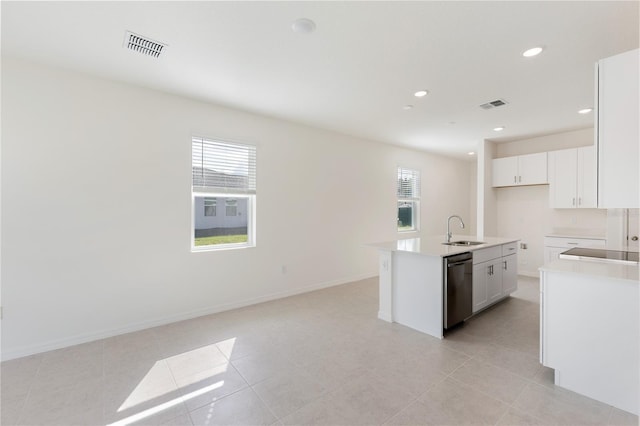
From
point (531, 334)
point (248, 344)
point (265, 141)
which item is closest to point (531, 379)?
point (531, 334)

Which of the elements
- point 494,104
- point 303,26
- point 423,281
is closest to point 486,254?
point 423,281

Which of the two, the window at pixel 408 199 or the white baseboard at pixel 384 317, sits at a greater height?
the window at pixel 408 199

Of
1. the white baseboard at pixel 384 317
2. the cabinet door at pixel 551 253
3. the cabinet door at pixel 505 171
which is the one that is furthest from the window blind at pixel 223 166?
the cabinet door at pixel 551 253

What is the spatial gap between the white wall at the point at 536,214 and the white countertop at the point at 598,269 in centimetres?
348

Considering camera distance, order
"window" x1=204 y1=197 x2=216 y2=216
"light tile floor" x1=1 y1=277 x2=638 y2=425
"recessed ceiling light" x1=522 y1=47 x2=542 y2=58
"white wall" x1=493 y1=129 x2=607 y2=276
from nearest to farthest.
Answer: "light tile floor" x1=1 y1=277 x2=638 y2=425
"recessed ceiling light" x1=522 y1=47 x2=542 y2=58
"window" x1=204 y1=197 x2=216 y2=216
"white wall" x1=493 y1=129 x2=607 y2=276

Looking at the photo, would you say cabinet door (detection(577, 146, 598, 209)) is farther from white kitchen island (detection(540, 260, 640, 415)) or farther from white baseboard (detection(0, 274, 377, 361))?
white baseboard (detection(0, 274, 377, 361))

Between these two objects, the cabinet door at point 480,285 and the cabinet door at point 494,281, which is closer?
the cabinet door at point 480,285

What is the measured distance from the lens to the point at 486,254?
142 inches

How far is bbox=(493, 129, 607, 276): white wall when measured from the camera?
4969 millimetres

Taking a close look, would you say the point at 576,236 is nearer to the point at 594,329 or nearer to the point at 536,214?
the point at 536,214

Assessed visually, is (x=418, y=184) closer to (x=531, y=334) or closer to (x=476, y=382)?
(x=531, y=334)

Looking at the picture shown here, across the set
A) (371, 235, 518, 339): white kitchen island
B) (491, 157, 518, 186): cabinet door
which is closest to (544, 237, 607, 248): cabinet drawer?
(491, 157, 518, 186): cabinet door

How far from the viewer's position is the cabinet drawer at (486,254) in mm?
3418

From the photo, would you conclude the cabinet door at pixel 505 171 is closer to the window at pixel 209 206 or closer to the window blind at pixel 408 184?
the window blind at pixel 408 184
